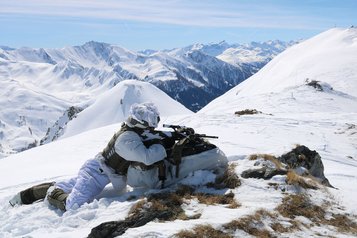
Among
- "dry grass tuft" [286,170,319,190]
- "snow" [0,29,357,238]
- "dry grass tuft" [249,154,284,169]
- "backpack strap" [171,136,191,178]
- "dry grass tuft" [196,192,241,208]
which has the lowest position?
"snow" [0,29,357,238]

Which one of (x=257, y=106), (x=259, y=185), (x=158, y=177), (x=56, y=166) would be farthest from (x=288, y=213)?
(x=257, y=106)

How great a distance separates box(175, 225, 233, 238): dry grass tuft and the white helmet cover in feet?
10.8

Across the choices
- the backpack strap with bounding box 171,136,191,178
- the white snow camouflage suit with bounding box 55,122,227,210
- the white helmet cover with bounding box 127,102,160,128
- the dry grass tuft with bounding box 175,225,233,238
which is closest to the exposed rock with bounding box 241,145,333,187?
the white snow camouflage suit with bounding box 55,122,227,210

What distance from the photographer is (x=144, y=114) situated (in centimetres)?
1092

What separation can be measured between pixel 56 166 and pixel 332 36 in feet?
503

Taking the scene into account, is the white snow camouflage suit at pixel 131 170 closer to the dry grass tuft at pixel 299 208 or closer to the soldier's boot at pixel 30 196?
the soldier's boot at pixel 30 196

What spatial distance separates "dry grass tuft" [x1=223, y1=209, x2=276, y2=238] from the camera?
348 inches

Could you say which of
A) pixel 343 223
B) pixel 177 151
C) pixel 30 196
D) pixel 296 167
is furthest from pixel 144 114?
pixel 343 223

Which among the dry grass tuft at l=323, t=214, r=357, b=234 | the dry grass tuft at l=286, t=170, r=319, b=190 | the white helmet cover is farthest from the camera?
the dry grass tuft at l=286, t=170, r=319, b=190

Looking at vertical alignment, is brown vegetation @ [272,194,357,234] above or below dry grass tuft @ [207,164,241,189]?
below

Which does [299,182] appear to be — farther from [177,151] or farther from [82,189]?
[82,189]

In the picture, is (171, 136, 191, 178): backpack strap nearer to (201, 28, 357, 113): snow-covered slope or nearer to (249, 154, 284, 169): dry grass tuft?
(249, 154, 284, 169): dry grass tuft

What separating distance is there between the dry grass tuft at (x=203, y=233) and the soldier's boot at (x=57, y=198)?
154 inches

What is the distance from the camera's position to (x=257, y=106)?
→ 45938 millimetres
